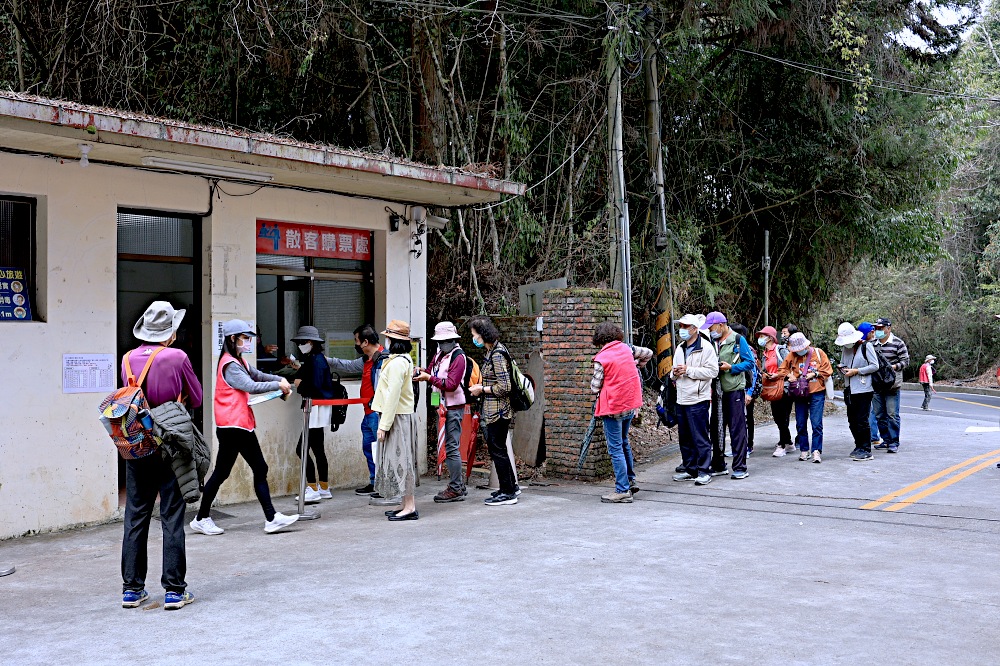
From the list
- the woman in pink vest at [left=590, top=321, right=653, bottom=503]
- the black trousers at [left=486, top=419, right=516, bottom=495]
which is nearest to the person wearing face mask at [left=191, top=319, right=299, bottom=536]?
the black trousers at [left=486, top=419, right=516, bottom=495]

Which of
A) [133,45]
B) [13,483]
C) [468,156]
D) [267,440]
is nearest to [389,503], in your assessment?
[267,440]

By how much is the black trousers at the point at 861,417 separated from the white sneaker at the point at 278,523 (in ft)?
24.2

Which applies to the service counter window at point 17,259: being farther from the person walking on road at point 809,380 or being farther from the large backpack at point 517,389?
the person walking on road at point 809,380

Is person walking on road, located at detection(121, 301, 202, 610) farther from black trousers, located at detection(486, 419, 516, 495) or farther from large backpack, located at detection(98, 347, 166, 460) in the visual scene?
black trousers, located at detection(486, 419, 516, 495)

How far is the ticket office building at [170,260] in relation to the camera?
7898 mm

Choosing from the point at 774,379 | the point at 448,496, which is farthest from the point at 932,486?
the point at 448,496

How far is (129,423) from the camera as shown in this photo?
5.63 meters

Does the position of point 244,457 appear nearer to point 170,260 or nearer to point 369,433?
point 369,433

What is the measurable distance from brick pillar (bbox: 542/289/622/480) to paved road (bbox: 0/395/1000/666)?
36.7 inches

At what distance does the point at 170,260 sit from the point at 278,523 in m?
3.23

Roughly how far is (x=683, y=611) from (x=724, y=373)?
17.5 feet

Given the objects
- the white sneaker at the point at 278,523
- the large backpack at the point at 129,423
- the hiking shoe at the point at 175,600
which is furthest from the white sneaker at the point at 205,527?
the large backpack at the point at 129,423

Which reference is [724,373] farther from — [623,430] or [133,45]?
[133,45]

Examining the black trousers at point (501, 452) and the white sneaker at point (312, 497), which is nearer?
the black trousers at point (501, 452)
